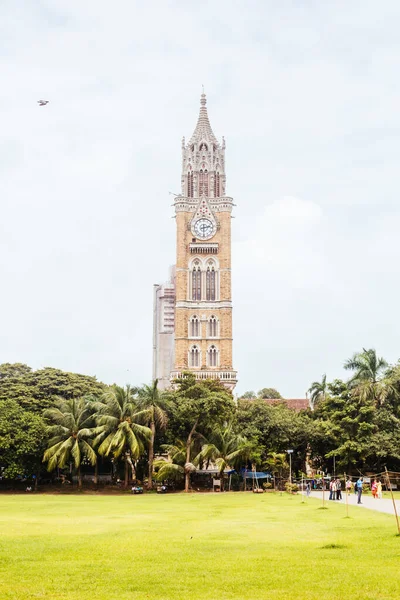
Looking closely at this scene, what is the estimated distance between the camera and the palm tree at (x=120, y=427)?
47531 mm

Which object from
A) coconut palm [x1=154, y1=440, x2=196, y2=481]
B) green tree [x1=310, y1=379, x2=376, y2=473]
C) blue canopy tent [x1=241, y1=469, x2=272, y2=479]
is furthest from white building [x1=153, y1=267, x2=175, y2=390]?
coconut palm [x1=154, y1=440, x2=196, y2=481]

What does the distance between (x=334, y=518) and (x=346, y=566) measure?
1092cm

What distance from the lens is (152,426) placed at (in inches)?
1987

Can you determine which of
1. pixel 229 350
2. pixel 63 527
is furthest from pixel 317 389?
pixel 63 527

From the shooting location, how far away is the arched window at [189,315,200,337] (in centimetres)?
8900

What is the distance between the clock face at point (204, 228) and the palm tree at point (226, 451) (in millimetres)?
45618

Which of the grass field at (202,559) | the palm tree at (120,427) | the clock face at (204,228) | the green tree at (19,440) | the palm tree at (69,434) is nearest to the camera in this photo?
the grass field at (202,559)

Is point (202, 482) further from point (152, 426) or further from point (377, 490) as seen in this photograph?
point (377, 490)

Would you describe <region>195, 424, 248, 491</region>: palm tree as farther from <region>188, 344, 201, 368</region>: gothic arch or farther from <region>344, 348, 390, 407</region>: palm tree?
<region>188, 344, 201, 368</region>: gothic arch

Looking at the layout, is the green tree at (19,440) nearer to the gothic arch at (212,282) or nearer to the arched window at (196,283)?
the arched window at (196,283)

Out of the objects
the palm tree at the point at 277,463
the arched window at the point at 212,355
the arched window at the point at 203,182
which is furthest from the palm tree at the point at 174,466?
the arched window at the point at 203,182

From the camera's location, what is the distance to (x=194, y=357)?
88438 millimetres

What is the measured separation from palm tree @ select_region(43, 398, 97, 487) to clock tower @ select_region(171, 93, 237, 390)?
32.8 m

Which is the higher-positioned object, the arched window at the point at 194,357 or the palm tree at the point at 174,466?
the arched window at the point at 194,357
